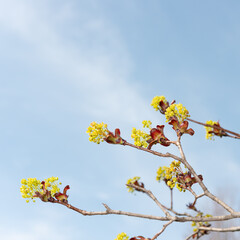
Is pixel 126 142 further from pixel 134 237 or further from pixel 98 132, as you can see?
pixel 134 237

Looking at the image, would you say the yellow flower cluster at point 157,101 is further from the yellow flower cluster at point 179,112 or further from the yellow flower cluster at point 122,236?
the yellow flower cluster at point 122,236

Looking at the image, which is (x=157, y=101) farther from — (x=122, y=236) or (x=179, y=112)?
(x=122, y=236)

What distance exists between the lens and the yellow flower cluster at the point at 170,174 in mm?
3956

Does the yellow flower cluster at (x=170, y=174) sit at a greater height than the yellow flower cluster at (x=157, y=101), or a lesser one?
lesser

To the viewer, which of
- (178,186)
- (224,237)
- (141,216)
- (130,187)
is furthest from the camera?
(224,237)

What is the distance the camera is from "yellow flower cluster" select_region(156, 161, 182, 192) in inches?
156

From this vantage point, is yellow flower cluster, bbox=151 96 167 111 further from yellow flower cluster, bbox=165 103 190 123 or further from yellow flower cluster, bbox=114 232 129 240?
yellow flower cluster, bbox=114 232 129 240

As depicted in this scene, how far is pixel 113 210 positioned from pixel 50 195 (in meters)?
0.93

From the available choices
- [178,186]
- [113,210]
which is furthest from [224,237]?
[113,210]

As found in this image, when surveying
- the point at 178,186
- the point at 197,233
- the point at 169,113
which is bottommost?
the point at 197,233

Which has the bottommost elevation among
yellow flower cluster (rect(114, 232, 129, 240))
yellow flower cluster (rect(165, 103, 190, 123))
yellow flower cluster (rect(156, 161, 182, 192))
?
yellow flower cluster (rect(114, 232, 129, 240))

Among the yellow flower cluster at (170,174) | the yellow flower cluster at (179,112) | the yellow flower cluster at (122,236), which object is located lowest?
the yellow flower cluster at (122,236)

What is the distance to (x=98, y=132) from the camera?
404 cm

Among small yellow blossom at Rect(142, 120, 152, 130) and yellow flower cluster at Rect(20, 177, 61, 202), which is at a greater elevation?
small yellow blossom at Rect(142, 120, 152, 130)
